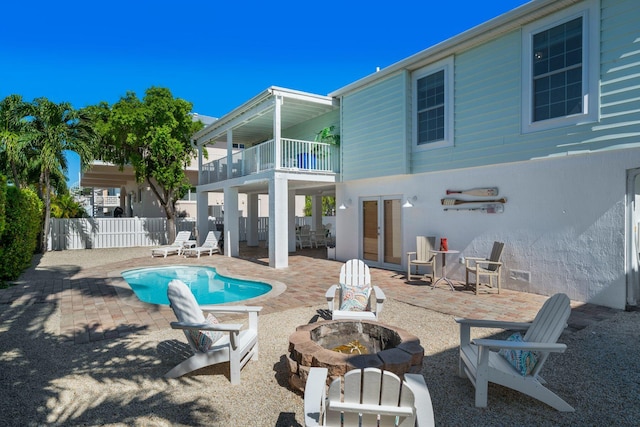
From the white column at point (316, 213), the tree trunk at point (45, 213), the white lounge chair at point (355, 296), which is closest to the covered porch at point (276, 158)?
the white column at point (316, 213)

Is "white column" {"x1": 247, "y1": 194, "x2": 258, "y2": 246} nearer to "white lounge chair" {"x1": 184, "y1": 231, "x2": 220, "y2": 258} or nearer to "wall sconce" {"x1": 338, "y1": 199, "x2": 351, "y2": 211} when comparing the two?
"white lounge chair" {"x1": 184, "y1": 231, "x2": 220, "y2": 258}

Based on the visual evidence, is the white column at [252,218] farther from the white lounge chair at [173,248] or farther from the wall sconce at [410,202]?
the wall sconce at [410,202]

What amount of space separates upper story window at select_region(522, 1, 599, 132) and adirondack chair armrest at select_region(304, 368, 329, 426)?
7.34 metres

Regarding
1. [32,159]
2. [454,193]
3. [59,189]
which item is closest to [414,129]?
[454,193]

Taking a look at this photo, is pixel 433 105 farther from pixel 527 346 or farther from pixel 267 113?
pixel 527 346

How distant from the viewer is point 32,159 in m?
15.9

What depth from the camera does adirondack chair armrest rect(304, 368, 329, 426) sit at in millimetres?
2500

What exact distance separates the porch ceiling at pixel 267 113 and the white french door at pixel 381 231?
152 inches

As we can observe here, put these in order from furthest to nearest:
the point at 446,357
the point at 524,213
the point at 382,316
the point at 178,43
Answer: the point at 178,43, the point at 524,213, the point at 382,316, the point at 446,357

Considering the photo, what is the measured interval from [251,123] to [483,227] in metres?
10.1

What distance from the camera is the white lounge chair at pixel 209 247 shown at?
51.2 feet

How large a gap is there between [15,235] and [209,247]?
695 centimetres

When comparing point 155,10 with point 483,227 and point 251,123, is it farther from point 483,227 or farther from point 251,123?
point 483,227

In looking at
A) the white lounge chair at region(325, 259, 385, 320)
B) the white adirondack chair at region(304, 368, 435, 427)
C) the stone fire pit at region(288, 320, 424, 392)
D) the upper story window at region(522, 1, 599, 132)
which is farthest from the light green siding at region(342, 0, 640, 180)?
the white adirondack chair at region(304, 368, 435, 427)
